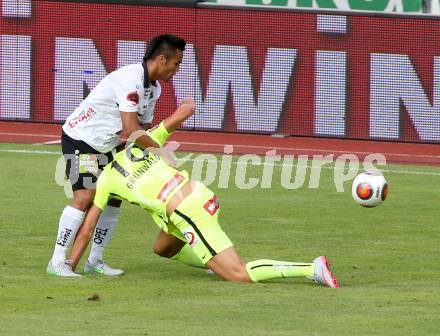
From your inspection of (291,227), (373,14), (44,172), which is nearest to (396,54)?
(373,14)

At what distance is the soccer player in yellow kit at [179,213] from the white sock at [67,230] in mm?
86

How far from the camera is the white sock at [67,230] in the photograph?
12.1 metres

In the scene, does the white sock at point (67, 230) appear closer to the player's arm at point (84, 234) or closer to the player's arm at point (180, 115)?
the player's arm at point (84, 234)

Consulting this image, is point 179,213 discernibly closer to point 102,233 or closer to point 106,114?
point 102,233

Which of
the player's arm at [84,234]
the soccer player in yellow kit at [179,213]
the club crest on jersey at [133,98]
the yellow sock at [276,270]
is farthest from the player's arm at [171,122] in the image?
the yellow sock at [276,270]

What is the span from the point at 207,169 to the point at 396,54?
16.4ft

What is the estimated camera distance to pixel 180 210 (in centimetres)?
1177

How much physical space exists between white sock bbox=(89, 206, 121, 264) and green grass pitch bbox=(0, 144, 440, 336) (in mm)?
362

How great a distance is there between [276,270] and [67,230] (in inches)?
Result: 73.8

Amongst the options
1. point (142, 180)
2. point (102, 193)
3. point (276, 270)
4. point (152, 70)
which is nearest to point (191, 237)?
point (142, 180)

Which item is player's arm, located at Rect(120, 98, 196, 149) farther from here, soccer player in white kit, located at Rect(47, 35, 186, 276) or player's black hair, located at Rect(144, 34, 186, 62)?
player's black hair, located at Rect(144, 34, 186, 62)

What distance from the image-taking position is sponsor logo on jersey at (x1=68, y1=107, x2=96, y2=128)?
40.7ft

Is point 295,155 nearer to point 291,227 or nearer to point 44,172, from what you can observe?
point 44,172

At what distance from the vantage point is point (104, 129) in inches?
488
